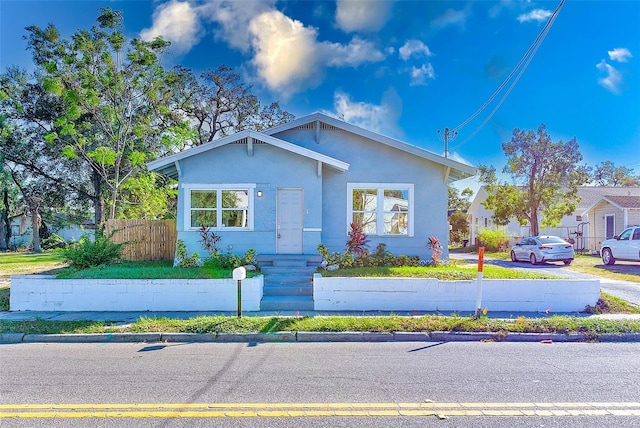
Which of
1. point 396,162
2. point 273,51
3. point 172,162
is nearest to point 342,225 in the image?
point 396,162

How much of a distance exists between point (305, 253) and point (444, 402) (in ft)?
29.1

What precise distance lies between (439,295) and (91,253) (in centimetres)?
987

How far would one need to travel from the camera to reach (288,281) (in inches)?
422

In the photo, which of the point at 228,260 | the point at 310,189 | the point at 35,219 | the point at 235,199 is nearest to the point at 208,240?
the point at 235,199

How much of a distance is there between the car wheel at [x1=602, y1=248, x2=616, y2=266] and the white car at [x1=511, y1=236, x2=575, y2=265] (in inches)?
48.7

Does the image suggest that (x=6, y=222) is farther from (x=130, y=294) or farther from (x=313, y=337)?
(x=313, y=337)

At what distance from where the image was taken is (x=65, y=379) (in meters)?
5.10

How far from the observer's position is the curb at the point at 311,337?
7.04m

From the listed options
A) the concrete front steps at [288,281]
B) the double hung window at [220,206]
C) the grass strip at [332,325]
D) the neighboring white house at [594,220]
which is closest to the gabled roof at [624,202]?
the neighboring white house at [594,220]

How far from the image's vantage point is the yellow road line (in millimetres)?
4035

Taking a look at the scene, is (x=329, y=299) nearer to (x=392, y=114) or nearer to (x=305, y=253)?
(x=305, y=253)

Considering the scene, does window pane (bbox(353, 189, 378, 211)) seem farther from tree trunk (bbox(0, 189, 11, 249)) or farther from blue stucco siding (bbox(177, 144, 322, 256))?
tree trunk (bbox(0, 189, 11, 249))

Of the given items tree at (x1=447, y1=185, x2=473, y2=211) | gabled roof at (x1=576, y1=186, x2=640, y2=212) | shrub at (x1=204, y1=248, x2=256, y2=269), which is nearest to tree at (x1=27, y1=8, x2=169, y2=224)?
shrub at (x1=204, y1=248, x2=256, y2=269)

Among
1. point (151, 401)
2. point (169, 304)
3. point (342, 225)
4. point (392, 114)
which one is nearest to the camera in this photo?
point (151, 401)
